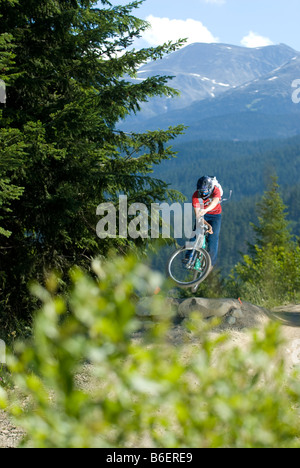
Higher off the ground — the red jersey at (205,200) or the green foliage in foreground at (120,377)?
the red jersey at (205,200)

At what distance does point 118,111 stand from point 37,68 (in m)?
2.10

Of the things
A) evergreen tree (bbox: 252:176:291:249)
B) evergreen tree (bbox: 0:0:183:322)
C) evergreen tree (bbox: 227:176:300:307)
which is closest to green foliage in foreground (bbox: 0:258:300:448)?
evergreen tree (bbox: 0:0:183:322)

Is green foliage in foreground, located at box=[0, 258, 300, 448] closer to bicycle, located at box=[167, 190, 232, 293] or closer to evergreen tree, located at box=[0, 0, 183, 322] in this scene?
bicycle, located at box=[167, 190, 232, 293]

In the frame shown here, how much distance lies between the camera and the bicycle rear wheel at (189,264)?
336 inches

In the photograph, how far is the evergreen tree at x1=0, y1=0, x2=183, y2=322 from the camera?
372 inches

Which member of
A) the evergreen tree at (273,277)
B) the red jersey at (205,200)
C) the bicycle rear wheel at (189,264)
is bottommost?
the evergreen tree at (273,277)

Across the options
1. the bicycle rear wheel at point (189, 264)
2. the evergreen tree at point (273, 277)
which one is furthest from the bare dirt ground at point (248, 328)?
the evergreen tree at point (273, 277)

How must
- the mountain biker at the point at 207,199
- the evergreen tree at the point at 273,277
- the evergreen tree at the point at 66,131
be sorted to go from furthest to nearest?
the evergreen tree at the point at 273,277 < the evergreen tree at the point at 66,131 < the mountain biker at the point at 207,199

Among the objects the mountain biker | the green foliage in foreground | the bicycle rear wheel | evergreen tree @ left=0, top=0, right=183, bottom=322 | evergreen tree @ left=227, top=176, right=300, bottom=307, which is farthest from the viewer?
evergreen tree @ left=227, top=176, right=300, bottom=307

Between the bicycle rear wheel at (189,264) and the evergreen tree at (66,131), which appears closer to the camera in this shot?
the bicycle rear wheel at (189,264)

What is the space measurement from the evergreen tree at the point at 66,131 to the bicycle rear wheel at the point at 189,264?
219 cm

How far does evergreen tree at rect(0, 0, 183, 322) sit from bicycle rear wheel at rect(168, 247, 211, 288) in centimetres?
219

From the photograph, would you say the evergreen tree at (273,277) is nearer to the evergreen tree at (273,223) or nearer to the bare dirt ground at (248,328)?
the evergreen tree at (273,223)

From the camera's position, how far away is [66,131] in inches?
372
